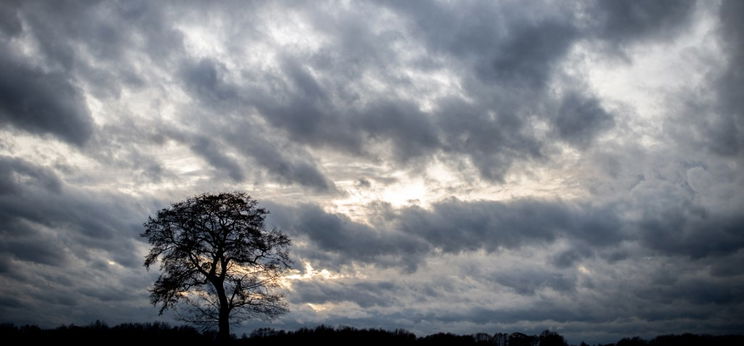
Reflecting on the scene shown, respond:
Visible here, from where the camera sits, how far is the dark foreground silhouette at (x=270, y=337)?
32562 millimetres

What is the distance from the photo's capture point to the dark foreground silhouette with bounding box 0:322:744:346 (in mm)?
32562

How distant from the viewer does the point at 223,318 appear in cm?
3819

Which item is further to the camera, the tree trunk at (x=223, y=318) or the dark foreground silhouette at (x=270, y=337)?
the tree trunk at (x=223, y=318)

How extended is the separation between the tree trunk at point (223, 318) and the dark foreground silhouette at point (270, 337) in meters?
0.57

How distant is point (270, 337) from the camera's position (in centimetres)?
3947

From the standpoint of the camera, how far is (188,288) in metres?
39.1

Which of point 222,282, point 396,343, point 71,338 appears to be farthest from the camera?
point 222,282

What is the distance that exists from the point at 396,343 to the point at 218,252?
593 inches

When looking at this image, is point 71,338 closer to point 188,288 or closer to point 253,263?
point 188,288

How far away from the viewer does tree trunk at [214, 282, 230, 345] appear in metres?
37.5

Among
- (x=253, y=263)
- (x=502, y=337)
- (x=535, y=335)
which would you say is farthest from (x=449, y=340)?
(x=253, y=263)

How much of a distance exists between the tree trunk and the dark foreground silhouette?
0.57m

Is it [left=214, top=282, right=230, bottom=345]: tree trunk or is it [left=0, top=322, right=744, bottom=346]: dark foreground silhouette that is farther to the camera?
[left=214, top=282, right=230, bottom=345]: tree trunk

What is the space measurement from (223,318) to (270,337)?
3.98 metres
